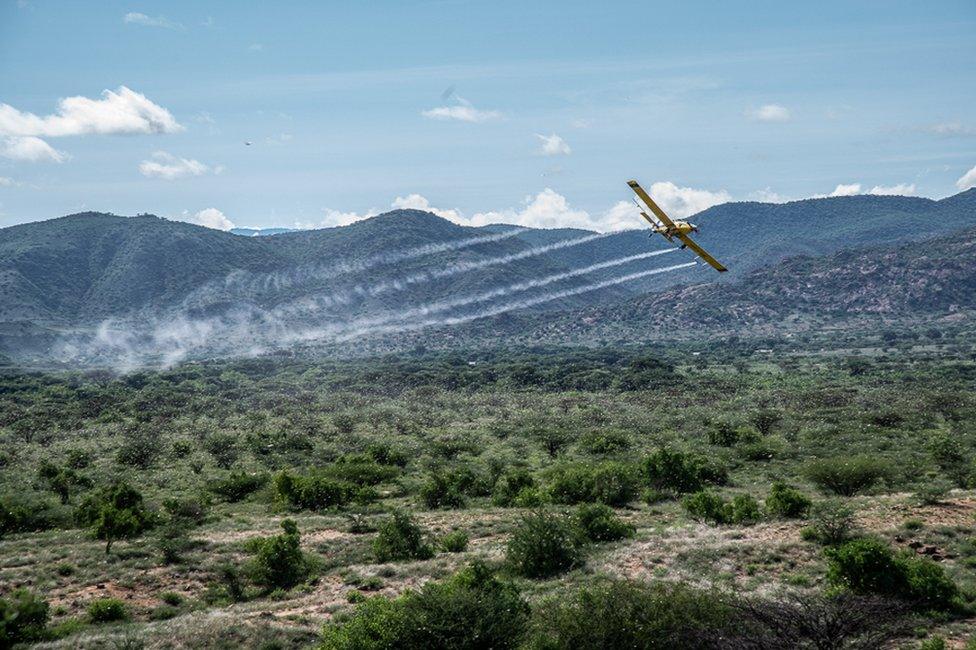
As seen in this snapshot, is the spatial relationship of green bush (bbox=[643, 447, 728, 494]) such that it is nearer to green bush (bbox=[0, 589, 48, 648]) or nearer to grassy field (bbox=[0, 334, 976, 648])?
grassy field (bbox=[0, 334, 976, 648])

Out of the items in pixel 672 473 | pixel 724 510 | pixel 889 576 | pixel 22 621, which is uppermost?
pixel 22 621

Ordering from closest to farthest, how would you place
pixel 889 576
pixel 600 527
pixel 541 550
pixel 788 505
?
pixel 889 576
pixel 541 550
pixel 600 527
pixel 788 505

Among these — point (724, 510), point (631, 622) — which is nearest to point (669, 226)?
point (724, 510)

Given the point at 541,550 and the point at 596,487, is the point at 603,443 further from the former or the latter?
the point at 541,550

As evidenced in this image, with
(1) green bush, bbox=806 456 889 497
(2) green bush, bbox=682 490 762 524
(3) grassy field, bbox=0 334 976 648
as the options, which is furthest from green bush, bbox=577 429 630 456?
(2) green bush, bbox=682 490 762 524

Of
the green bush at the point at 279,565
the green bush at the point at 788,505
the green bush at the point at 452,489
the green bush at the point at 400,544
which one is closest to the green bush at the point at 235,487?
the green bush at the point at 452,489

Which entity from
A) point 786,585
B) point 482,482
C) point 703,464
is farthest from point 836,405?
point 786,585

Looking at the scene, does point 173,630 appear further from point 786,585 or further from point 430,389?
point 430,389

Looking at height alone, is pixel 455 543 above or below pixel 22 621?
below
